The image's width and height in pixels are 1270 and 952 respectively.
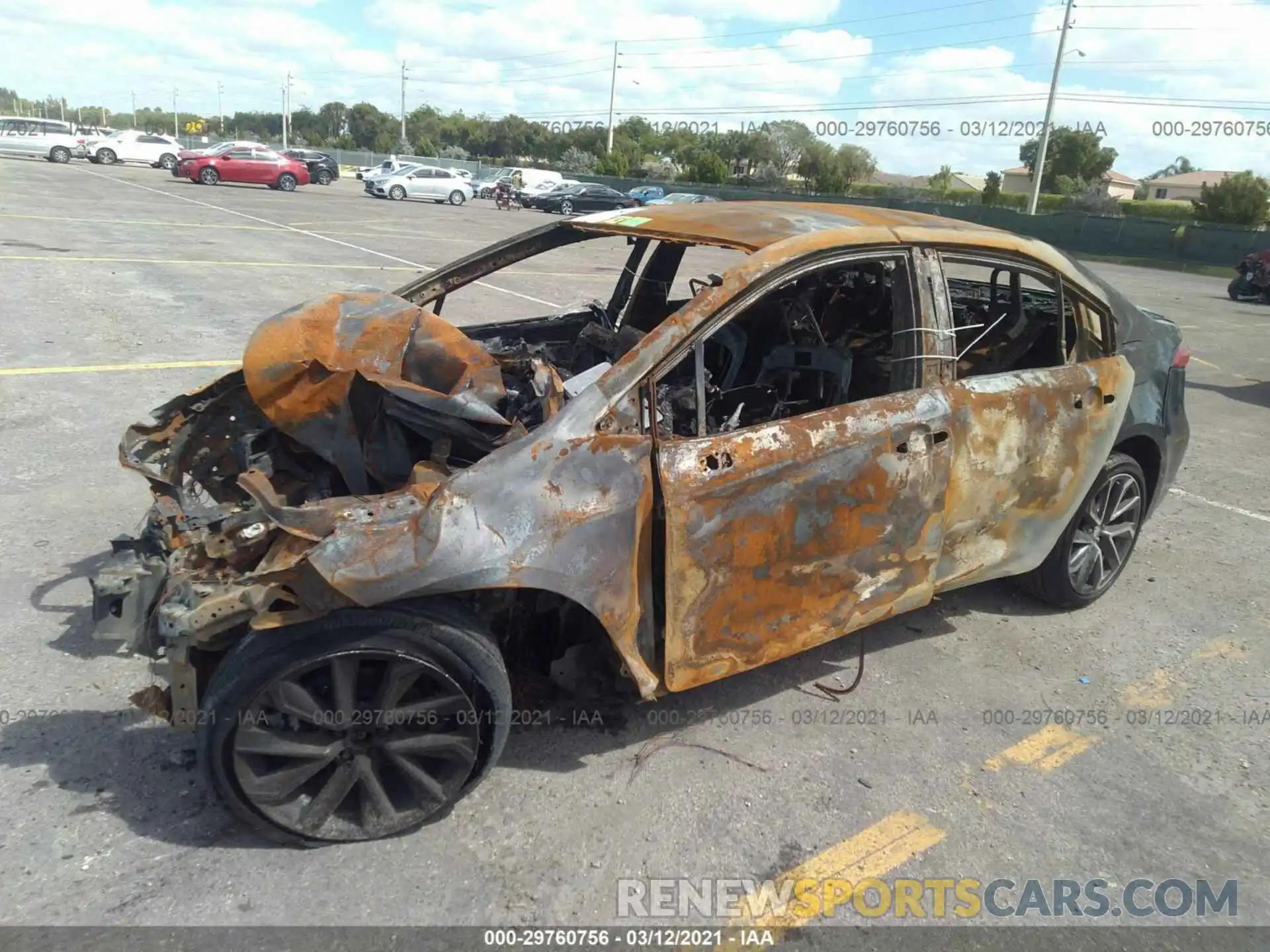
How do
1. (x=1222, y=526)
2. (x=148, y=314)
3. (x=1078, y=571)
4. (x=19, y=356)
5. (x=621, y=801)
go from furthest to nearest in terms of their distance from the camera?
(x=148, y=314), (x=19, y=356), (x=1222, y=526), (x=1078, y=571), (x=621, y=801)

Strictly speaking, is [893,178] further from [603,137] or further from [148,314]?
[148,314]

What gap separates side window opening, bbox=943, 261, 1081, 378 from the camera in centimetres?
399

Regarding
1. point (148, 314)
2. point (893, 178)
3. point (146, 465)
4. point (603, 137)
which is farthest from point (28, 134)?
point (893, 178)

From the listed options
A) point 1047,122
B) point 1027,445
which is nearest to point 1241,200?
point 1047,122

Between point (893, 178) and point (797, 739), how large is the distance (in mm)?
94545

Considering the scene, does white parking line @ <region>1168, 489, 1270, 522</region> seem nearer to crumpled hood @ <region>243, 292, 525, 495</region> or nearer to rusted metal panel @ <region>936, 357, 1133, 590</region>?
rusted metal panel @ <region>936, 357, 1133, 590</region>

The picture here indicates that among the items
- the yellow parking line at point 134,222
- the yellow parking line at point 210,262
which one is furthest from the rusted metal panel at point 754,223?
the yellow parking line at point 134,222

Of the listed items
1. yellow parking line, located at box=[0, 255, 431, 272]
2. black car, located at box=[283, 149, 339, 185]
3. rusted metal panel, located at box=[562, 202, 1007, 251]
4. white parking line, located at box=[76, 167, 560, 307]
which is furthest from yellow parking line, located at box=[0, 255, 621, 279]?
black car, located at box=[283, 149, 339, 185]

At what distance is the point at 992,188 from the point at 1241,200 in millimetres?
11431

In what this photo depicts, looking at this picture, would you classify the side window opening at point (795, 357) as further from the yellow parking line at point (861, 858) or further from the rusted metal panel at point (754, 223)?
the yellow parking line at point (861, 858)

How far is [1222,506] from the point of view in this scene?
607cm

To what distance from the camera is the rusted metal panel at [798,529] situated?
2.82m

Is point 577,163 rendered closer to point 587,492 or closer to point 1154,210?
point 1154,210

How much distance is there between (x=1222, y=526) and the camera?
566 centimetres
